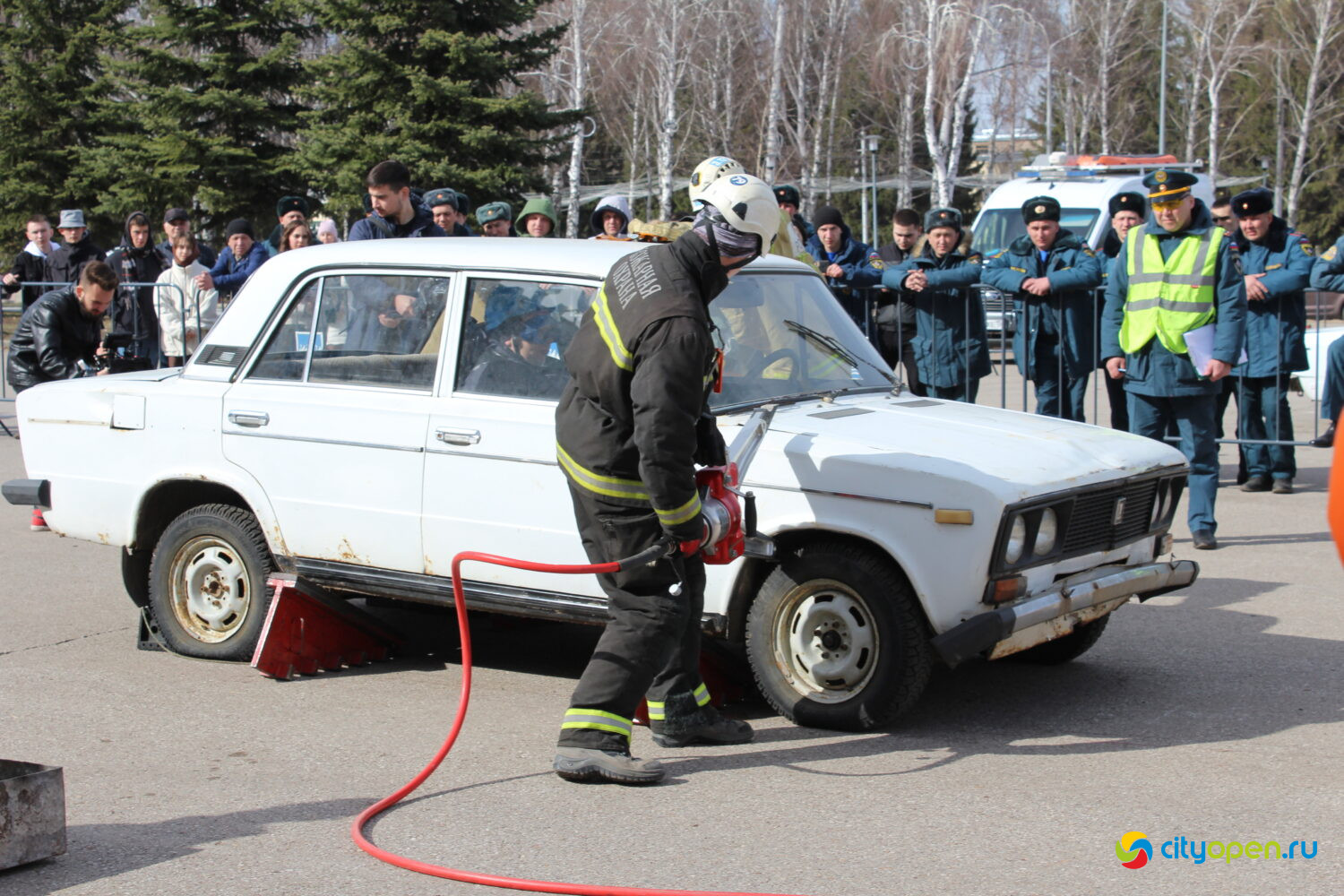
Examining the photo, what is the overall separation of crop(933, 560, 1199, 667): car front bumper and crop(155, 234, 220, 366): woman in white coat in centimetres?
874

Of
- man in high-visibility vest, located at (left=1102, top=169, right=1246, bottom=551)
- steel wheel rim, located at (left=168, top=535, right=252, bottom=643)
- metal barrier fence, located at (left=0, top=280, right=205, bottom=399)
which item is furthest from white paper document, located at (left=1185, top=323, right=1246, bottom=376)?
metal barrier fence, located at (left=0, top=280, right=205, bottom=399)

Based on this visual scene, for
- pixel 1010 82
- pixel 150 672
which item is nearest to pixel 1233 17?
pixel 1010 82

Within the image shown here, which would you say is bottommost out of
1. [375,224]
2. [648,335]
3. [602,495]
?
[602,495]

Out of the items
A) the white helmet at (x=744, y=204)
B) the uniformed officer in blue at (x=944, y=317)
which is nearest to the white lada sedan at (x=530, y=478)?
the white helmet at (x=744, y=204)

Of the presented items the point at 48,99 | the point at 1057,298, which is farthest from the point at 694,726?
the point at 48,99

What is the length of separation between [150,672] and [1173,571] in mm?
4144

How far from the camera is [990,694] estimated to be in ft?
18.0

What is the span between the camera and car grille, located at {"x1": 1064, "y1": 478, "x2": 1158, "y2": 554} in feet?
16.3

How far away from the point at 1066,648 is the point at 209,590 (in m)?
3.64

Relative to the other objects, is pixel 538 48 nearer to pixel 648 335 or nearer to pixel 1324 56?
pixel 648 335

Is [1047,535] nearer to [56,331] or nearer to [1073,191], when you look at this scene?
[56,331]

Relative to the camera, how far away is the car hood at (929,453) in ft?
15.3

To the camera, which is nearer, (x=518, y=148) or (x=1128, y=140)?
(x=518, y=148)

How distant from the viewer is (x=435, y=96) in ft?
81.3
